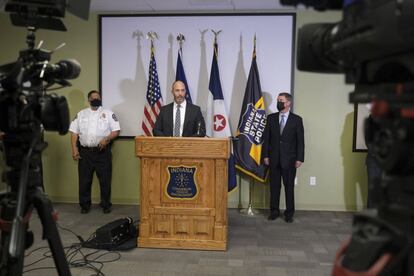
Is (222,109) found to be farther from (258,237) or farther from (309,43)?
(309,43)

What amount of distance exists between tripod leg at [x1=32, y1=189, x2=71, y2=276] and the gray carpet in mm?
1191

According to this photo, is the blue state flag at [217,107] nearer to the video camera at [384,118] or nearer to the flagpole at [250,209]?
the flagpole at [250,209]

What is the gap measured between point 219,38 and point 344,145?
1986mm

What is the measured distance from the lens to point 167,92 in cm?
474

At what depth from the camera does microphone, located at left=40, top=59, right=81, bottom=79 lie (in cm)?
137

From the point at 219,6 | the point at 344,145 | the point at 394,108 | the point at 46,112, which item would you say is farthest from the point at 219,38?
the point at 394,108

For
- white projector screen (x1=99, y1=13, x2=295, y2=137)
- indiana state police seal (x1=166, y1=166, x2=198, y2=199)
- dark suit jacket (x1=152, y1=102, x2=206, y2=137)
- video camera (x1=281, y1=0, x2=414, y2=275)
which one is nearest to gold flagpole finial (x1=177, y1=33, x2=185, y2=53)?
white projector screen (x1=99, y1=13, x2=295, y2=137)

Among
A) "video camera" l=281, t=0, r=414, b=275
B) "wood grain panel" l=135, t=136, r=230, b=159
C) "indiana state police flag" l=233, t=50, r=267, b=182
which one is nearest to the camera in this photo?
"video camera" l=281, t=0, r=414, b=275

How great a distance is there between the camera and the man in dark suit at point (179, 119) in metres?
3.96

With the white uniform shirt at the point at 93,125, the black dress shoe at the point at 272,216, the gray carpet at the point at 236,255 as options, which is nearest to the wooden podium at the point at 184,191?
the gray carpet at the point at 236,255

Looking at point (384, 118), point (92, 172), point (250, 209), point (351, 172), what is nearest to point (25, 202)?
point (384, 118)

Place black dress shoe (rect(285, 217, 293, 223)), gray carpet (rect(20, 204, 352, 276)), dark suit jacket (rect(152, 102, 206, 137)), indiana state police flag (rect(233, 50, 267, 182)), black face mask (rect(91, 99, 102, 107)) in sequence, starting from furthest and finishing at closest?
black face mask (rect(91, 99, 102, 107)), indiana state police flag (rect(233, 50, 267, 182)), black dress shoe (rect(285, 217, 293, 223)), dark suit jacket (rect(152, 102, 206, 137)), gray carpet (rect(20, 204, 352, 276))

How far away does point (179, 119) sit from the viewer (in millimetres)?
4000

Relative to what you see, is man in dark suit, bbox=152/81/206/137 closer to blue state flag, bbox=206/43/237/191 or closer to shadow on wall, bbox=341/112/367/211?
blue state flag, bbox=206/43/237/191
